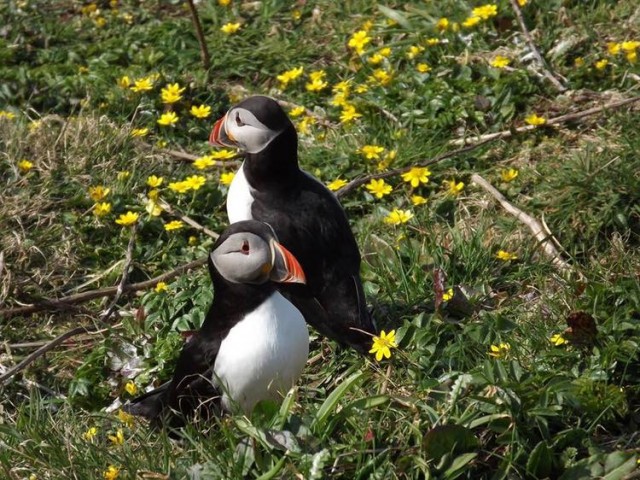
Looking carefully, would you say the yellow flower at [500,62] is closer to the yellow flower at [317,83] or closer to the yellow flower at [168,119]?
the yellow flower at [317,83]

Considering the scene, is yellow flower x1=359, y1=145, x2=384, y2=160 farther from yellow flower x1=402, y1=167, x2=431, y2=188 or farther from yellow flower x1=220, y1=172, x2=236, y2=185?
yellow flower x1=220, y1=172, x2=236, y2=185

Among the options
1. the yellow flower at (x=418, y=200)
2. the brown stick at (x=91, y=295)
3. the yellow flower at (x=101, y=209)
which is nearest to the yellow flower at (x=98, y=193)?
the yellow flower at (x=101, y=209)

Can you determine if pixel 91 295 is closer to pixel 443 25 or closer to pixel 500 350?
pixel 500 350

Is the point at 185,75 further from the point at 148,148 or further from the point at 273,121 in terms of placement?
the point at 273,121

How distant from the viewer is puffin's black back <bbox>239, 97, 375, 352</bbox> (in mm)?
4613

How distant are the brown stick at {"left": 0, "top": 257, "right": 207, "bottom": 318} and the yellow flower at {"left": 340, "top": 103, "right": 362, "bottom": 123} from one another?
1.18 meters

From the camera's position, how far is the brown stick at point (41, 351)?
454 centimetres

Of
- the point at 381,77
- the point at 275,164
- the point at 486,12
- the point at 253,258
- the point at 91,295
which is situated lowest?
the point at 91,295

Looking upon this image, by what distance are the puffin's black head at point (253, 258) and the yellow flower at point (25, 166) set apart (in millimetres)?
1946

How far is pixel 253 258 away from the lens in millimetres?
3961

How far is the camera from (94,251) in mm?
5426

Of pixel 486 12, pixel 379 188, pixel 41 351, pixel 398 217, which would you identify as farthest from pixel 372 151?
pixel 41 351

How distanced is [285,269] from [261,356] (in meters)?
0.33

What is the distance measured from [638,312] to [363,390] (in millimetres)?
1033
